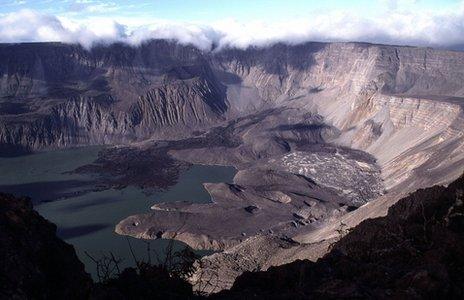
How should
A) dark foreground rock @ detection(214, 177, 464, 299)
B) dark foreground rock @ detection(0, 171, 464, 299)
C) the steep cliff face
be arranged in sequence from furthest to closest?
the steep cliff face, dark foreground rock @ detection(214, 177, 464, 299), dark foreground rock @ detection(0, 171, 464, 299)

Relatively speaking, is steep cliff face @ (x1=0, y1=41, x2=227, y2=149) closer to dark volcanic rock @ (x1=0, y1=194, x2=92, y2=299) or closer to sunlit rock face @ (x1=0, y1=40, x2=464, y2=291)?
sunlit rock face @ (x1=0, y1=40, x2=464, y2=291)

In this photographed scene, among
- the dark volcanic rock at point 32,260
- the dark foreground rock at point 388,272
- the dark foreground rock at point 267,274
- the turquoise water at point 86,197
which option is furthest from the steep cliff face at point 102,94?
the dark volcanic rock at point 32,260

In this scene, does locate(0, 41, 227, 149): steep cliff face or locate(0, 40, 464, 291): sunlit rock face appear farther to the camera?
locate(0, 41, 227, 149): steep cliff face

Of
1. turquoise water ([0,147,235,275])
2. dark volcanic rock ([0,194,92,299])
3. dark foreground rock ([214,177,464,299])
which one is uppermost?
dark volcanic rock ([0,194,92,299])

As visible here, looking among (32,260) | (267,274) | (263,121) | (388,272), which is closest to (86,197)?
(263,121)

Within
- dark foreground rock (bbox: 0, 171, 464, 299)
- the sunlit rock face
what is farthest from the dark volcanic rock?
the sunlit rock face

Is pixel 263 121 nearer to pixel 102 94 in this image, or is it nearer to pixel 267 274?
pixel 102 94

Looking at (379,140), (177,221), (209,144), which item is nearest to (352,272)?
(177,221)

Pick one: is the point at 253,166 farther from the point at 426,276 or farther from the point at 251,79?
the point at 426,276
